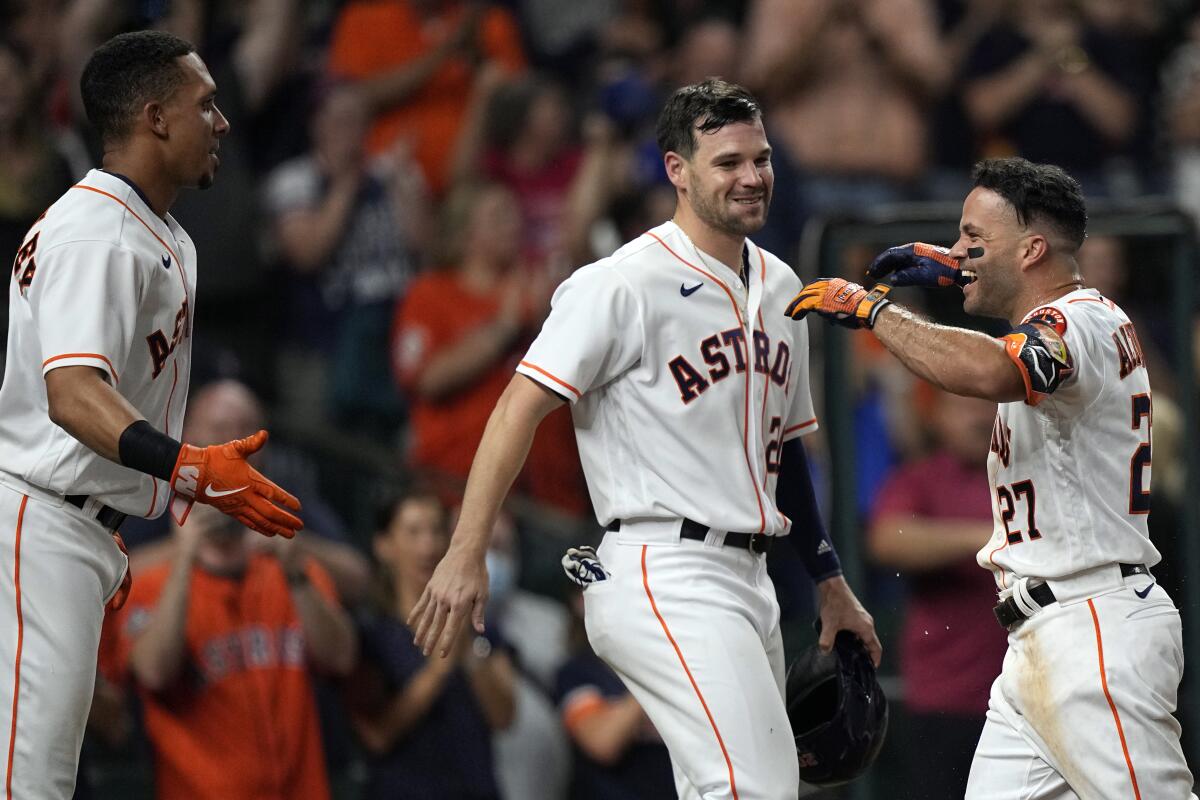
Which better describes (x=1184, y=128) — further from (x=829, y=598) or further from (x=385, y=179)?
(x=829, y=598)

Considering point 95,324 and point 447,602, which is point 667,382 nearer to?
point 447,602

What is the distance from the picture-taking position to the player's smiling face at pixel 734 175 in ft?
13.9

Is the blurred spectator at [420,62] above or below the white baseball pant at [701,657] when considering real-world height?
above

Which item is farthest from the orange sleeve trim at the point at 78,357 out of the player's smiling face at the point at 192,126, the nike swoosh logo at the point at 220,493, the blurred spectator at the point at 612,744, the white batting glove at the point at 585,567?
the blurred spectator at the point at 612,744

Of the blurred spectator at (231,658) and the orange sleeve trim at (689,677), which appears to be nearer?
the orange sleeve trim at (689,677)

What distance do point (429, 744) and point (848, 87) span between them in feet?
15.3

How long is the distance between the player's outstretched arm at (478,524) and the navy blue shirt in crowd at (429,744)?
199 centimetres

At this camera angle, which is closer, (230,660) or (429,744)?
(230,660)

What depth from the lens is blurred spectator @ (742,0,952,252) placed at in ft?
29.2

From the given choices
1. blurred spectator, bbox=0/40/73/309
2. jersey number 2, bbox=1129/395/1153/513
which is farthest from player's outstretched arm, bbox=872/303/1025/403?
blurred spectator, bbox=0/40/73/309

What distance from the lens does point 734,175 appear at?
4.24 m

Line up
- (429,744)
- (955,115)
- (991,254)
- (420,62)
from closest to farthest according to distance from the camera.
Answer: (991,254) → (429,744) → (420,62) → (955,115)

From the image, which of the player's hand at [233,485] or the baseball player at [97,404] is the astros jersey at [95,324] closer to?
the baseball player at [97,404]

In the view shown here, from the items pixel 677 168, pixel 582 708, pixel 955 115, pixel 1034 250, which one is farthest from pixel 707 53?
pixel 1034 250
